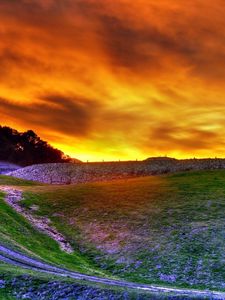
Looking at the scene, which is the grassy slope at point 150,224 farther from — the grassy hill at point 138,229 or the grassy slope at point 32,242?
the grassy slope at point 32,242

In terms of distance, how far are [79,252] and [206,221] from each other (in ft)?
60.2

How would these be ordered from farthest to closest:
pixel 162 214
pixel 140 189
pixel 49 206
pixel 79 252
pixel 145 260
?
pixel 140 189, pixel 49 206, pixel 162 214, pixel 79 252, pixel 145 260

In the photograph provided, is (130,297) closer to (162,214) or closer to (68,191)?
(162,214)

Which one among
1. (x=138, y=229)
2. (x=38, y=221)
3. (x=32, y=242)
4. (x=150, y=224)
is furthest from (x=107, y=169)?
(x=32, y=242)

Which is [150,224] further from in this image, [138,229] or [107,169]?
[107,169]

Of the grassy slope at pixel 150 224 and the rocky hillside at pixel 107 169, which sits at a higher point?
the rocky hillside at pixel 107 169

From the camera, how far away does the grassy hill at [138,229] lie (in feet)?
167

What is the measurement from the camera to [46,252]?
5553 centimetres

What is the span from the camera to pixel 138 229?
209 ft

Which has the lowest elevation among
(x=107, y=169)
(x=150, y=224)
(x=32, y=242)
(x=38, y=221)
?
(x=32, y=242)

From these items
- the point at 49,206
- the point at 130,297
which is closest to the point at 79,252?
the point at 49,206

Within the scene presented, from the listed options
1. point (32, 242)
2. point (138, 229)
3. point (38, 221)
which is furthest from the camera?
point (38, 221)

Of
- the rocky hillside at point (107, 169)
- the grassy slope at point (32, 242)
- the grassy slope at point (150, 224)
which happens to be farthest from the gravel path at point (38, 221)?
the rocky hillside at point (107, 169)

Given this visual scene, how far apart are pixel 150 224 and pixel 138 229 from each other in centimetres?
232
